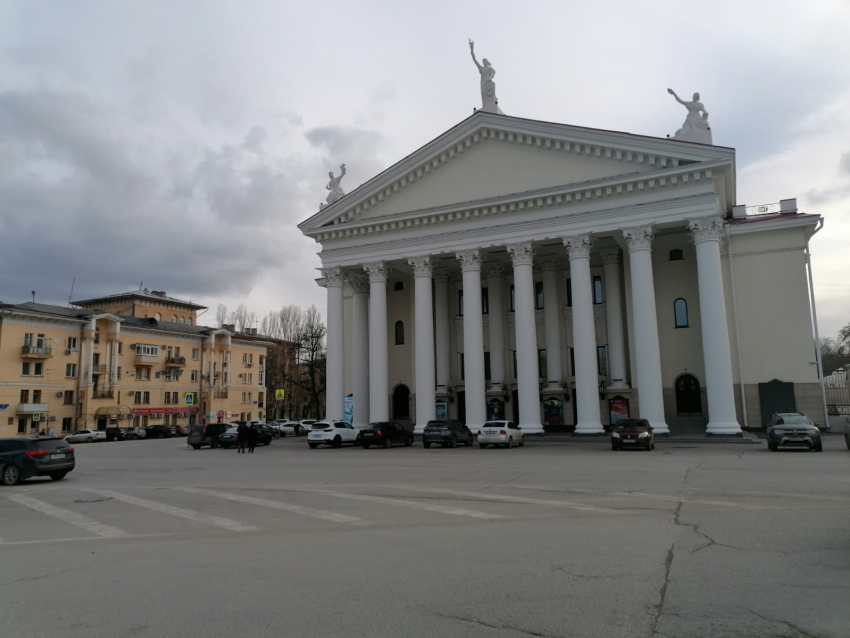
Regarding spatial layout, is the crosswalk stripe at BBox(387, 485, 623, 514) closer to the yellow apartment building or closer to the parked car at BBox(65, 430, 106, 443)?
the parked car at BBox(65, 430, 106, 443)

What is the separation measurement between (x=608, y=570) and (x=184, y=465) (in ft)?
64.6

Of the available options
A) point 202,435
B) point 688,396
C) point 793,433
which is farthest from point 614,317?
point 202,435

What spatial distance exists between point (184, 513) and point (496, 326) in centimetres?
2961

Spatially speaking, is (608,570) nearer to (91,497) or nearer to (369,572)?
(369,572)

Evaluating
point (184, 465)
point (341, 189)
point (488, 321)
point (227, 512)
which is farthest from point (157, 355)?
point (227, 512)

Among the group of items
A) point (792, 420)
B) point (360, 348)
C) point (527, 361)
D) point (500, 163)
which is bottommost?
point (792, 420)

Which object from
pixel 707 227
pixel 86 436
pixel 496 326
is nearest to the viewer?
pixel 707 227

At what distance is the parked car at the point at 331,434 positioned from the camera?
32.7m

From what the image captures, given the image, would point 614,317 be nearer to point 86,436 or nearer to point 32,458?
point 32,458

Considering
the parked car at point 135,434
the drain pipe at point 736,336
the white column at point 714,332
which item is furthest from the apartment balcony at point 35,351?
the drain pipe at point 736,336

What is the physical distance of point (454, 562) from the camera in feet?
23.6

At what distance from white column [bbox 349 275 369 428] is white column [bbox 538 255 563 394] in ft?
37.2

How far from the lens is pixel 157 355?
63.5 m

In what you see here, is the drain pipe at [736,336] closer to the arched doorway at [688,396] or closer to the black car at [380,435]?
the arched doorway at [688,396]
